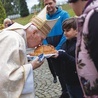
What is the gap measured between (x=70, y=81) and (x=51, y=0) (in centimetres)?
163

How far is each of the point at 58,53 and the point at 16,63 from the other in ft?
3.44

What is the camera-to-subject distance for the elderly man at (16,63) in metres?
3.03

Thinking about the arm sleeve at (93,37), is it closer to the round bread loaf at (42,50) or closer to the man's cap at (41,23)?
the man's cap at (41,23)

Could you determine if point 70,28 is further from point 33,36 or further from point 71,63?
point 33,36

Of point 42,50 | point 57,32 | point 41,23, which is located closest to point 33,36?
point 41,23

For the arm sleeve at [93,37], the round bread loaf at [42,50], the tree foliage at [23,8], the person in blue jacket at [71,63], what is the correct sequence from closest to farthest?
the arm sleeve at [93,37]
the round bread loaf at [42,50]
the person in blue jacket at [71,63]
the tree foliage at [23,8]

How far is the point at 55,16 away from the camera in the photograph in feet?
17.5

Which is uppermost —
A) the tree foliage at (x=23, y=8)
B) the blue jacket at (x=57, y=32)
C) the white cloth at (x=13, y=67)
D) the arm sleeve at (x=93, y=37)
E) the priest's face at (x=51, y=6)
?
the arm sleeve at (x=93, y=37)

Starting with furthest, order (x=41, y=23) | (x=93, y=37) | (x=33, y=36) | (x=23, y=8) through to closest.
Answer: (x=23, y=8) → (x=41, y=23) → (x=33, y=36) → (x=93, y=37)

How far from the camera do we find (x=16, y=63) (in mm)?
3074

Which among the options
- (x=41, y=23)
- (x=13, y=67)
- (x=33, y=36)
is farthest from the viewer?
(x=41, y=23)

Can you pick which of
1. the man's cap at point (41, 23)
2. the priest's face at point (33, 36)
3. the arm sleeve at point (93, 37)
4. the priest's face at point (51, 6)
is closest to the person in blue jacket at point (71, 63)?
the man's cap at point (41, 23)

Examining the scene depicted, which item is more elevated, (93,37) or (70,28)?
(93,37)

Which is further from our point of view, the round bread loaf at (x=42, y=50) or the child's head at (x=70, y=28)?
the child's head at (x=70, y=28)
